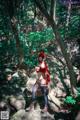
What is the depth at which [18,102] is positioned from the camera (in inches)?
384

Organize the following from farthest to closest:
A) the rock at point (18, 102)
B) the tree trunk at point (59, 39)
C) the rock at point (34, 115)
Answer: the rock at point (18, 102) < the tree trunk at point (59, 39) < the rock at point (34, 115)

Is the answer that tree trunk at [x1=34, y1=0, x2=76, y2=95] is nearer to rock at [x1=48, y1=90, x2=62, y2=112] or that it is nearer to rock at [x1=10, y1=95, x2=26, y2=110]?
rock at [x1=48, y1=90, x2=62, y2=112]

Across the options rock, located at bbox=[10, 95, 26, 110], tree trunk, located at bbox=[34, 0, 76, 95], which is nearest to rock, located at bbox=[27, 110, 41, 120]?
rock, located at bbox=[10, 95, 26, 110]

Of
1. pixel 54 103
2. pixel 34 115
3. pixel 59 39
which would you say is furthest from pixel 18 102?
pixel 59 39

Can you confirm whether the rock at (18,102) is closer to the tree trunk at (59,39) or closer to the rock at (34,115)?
the rock at (34,115)

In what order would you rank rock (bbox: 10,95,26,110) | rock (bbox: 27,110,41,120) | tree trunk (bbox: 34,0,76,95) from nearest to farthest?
1. rock (bbox: 27,110,41,120)
2. tree trunk (bbox: 34,0,76,95)
3. rock (bbox: 10,95,26,110)

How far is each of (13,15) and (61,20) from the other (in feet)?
13.4

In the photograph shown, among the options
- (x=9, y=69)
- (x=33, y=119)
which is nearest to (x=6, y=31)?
(x=9, y=69)

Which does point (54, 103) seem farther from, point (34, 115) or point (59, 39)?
point (59, 39)

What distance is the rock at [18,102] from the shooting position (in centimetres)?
955

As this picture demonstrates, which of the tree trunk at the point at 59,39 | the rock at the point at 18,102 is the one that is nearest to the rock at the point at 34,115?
the rock at the point at 18,102

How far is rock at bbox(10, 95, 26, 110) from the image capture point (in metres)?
9.55

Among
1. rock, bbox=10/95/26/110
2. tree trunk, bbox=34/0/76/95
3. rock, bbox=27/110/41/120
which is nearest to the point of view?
rock, bbox=27/110/41/120

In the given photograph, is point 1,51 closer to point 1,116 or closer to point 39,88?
point 39,88
